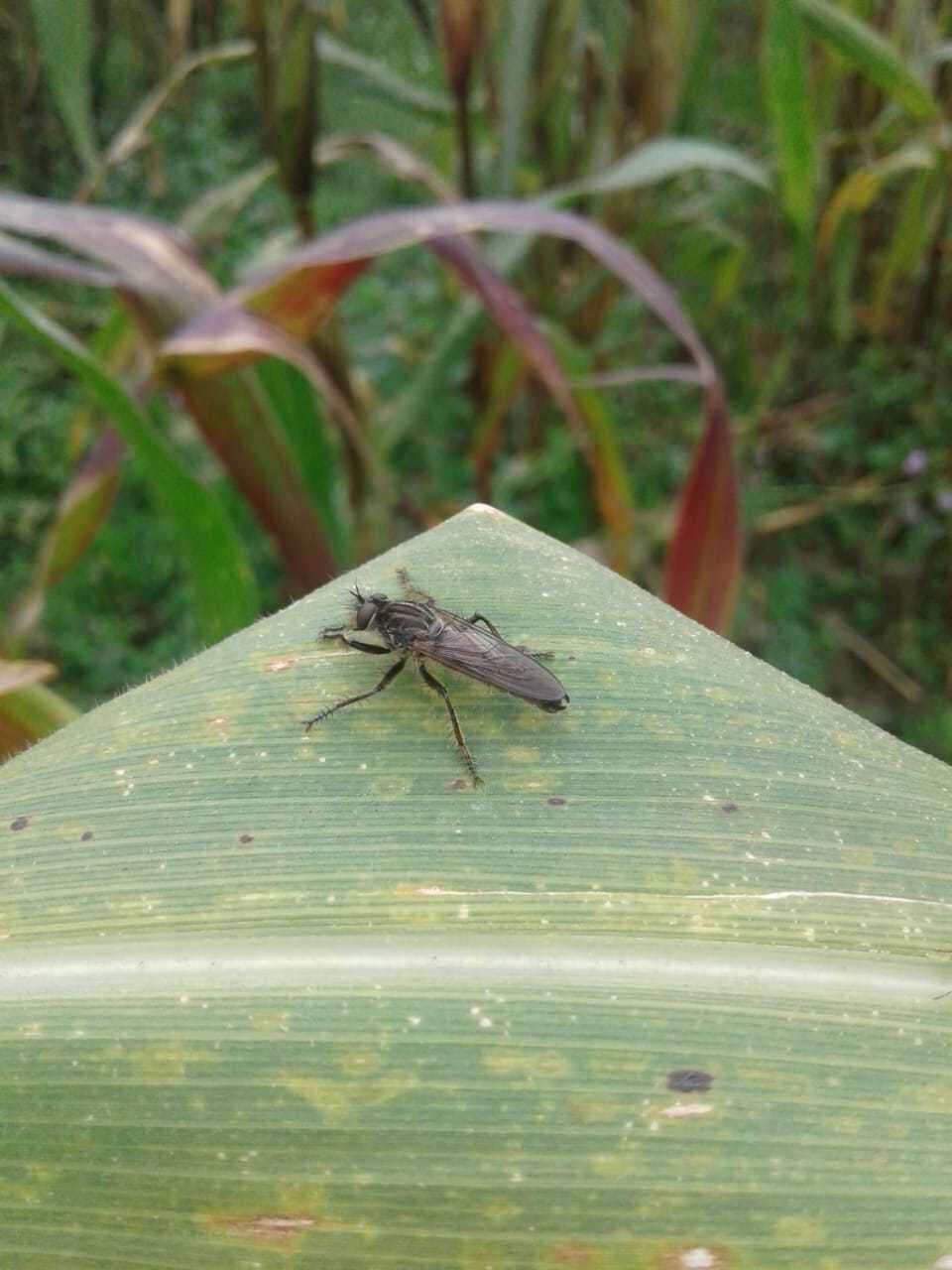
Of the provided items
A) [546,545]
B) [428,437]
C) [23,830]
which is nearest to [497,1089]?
[23,830]

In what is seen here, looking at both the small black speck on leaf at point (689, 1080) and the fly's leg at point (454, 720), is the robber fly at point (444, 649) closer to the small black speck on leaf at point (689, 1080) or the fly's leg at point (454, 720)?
the fly's leg at point (454, 720)

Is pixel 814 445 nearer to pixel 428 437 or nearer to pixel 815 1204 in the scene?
pixel 428 437

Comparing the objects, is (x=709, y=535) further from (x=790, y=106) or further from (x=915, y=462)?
(x=915, y=462)

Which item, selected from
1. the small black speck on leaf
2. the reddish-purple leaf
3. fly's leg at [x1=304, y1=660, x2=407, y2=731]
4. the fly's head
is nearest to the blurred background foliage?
the reddish-purple leaf

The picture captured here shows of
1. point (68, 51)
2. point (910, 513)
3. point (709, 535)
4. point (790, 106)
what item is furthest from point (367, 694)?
point (910, 513)

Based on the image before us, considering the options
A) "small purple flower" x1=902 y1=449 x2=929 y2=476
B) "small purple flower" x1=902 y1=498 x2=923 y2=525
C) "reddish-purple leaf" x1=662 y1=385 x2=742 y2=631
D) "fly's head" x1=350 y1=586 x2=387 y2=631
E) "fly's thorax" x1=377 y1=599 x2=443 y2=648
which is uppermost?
"fly's head" x1=350 y1=586 x2=387 y2=631

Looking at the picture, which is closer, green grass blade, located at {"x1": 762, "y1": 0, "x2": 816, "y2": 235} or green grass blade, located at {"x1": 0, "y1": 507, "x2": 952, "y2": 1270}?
green grass blade, located at {"x1": 0, "y1": 507, "x2": 952, "y2": 1270}

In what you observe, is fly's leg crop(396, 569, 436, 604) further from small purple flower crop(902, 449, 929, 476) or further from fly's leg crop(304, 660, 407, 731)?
small purple flower crop(902, 449, 929, 476)

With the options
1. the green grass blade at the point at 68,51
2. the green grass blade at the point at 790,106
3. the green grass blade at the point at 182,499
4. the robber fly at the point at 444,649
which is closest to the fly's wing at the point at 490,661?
the robber fly at the point at 444,649
